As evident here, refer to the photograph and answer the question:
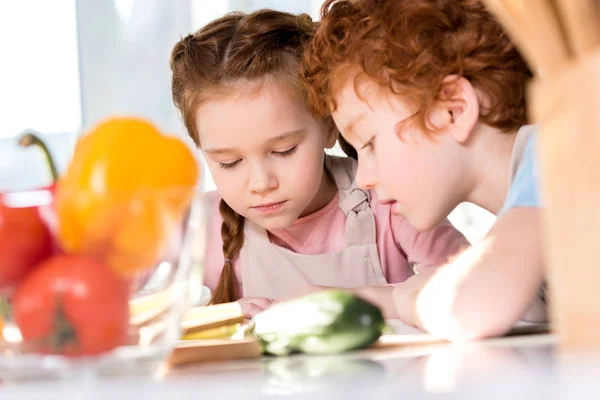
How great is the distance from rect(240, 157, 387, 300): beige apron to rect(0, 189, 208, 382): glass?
4.01 ft

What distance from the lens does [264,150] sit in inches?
63.4

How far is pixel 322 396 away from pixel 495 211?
3.04 ft

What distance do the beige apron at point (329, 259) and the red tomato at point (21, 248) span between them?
4.08 ft


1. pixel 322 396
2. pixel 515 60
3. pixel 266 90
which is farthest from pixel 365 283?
pixel 322 396

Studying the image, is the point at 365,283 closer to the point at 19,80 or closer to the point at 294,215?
the point at 294,215

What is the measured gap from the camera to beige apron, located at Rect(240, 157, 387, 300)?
184 centimetres

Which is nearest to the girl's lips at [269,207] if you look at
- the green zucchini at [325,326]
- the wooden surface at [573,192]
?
the green zucchini at [325,326]

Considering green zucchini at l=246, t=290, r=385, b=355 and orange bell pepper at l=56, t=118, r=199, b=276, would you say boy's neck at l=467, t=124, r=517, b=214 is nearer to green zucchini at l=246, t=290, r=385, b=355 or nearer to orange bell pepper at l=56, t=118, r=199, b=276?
green zucchini at l=246, t=290, r=385, b=355

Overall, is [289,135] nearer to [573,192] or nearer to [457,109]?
[457,109]

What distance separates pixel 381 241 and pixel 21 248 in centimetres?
130

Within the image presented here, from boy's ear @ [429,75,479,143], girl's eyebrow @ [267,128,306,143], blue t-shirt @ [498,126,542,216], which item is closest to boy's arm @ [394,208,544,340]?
blue t-shirt @ [498,126,542,216]

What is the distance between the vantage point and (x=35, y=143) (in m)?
0.70

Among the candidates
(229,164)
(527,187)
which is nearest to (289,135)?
(229,164)

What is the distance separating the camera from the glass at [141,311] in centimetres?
57
